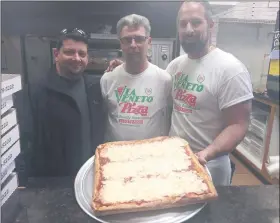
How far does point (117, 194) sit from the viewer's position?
1.61ft

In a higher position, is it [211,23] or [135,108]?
[211,23]

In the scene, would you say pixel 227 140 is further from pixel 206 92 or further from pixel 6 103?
pixel 6 103

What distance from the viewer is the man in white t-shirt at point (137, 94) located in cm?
53

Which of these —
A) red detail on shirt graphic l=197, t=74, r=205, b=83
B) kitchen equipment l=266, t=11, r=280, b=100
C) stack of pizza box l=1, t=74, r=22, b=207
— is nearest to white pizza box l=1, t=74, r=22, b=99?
stack of pizza box l=1, t=74, r=22, b=207

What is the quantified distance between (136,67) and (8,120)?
0.82 ft

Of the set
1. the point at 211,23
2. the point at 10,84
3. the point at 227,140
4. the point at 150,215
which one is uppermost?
the point at 211,23

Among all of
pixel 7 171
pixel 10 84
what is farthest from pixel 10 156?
pixel 10 84

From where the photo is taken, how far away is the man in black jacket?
0.52 metres

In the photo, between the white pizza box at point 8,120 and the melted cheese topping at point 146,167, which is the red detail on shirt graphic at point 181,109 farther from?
the white pizza box at point 8,120

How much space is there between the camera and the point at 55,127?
0.55m

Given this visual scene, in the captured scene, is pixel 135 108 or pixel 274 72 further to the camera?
pixel 135 108

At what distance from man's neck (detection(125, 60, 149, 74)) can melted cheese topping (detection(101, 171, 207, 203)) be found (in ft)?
0.66

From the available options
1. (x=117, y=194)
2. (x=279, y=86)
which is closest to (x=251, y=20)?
(x=279, y=86)

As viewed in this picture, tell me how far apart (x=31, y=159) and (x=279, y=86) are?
47 cm
